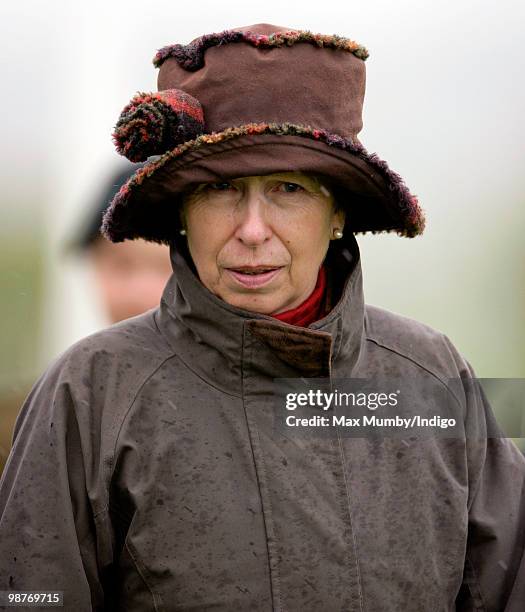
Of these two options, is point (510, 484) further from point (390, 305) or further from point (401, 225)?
point (390, 305)

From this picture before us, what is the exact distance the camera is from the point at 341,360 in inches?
92.7

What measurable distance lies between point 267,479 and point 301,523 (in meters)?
0.12

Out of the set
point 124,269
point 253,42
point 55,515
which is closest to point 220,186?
point 253,42

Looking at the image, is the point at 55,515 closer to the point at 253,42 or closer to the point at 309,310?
the point at 309,310

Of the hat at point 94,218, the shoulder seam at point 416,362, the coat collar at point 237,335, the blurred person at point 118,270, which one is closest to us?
the coat collar at point 237,335

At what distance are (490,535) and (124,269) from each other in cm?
165

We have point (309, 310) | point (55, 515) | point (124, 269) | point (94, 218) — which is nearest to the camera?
point (55, 515)

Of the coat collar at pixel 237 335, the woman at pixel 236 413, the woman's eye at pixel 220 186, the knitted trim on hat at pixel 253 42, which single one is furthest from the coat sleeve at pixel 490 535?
the knitted trim on hat at pixel 253 42

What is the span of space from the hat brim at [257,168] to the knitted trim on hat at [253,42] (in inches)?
8.4

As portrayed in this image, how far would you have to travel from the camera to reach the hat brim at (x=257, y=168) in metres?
2.16

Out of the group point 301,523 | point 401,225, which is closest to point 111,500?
point 301,523

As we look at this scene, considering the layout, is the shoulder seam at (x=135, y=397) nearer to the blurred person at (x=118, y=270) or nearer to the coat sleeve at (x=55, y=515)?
the coat sleeve at (x=55, y=515)

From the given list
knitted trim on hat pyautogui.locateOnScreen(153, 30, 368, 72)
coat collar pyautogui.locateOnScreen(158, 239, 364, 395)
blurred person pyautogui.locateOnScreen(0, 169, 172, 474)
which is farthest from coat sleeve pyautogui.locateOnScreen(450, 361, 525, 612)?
blurred person pyautogui.locateOnScreen(0, 169, 172, 474)

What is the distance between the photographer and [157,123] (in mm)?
2141
